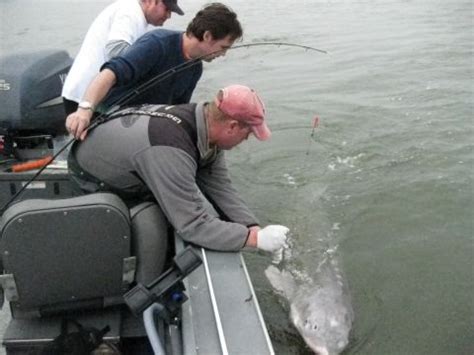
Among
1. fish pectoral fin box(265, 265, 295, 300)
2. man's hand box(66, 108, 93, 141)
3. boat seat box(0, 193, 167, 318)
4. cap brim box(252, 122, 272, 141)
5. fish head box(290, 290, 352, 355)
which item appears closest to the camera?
boat seat box(0, 193, 167, 318)

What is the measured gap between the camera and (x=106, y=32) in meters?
3.98

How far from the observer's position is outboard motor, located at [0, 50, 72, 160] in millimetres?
4137

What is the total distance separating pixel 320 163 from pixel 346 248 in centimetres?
206

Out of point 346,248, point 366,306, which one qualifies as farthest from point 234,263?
→ point 346,248

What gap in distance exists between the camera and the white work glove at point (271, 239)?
9.04 ft

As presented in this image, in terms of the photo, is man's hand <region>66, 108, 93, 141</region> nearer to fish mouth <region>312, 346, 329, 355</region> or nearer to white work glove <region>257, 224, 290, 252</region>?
white work glove <region>257, 224, 290, 252</region>

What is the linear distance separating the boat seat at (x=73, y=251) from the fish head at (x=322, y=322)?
1422 millimetres

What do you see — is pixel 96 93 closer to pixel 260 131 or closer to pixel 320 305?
pixel 260 131

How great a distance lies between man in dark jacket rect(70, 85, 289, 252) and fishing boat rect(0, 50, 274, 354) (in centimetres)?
13

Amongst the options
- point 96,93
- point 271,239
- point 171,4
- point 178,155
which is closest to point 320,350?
point 271,239

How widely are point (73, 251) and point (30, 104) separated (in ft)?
7.27

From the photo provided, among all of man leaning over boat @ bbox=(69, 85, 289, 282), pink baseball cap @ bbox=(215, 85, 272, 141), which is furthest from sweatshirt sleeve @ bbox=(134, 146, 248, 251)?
pink baseball cap @ bbox=(215, 85, 272, 141)

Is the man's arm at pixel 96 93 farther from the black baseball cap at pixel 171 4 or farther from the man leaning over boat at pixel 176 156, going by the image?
the black baseball cap at pixel 171 4

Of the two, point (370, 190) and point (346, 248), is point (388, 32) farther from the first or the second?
point (346, 248)
